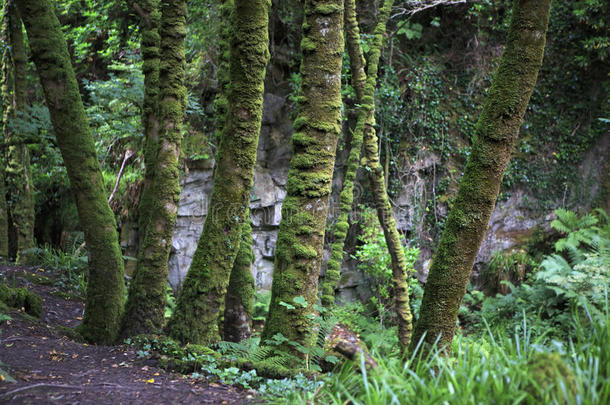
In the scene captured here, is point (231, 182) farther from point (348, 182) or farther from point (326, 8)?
point (348, 182)

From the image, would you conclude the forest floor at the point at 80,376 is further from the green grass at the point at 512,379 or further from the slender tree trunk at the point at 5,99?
the slender tree trunk at the point at 5,99

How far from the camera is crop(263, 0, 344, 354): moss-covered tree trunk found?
3.42 meters

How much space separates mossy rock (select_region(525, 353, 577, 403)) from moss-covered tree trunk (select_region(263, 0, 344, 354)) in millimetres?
1958

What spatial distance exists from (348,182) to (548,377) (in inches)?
174

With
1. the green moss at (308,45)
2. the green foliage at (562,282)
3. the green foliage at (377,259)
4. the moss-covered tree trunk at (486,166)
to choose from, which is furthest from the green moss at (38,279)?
the green foliage at (562,282)

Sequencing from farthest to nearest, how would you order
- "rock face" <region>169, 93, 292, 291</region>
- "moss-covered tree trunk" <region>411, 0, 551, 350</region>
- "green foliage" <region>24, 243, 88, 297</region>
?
"rock face" <region>169, 93, 292, 291</region>
"green foliage" <region>24, 243, 88, 297</region>
"moss-covered tree trunk" <region>411, 0, 551, 350</region>

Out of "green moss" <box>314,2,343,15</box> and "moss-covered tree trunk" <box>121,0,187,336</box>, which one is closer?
A: "green moss" <box>314,2,343,15</box>

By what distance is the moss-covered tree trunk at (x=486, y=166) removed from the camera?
243 centimetres

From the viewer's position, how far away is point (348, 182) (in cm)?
591

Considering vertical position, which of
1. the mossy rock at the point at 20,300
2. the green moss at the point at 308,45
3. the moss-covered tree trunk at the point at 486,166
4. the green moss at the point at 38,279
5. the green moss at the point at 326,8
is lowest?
the green moss at the point at 38,279

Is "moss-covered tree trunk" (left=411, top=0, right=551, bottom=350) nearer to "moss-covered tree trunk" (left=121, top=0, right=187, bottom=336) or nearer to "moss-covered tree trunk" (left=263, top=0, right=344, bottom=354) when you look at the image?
"moss-covered tree trunk" (left=263, top=0, right=344, bottom=354)

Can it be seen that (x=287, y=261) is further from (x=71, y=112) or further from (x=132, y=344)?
(x=71, y=112)

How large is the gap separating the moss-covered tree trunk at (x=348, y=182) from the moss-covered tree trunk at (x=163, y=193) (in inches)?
76.3

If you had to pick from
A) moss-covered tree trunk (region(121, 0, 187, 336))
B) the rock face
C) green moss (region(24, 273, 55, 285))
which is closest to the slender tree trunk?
green moss (region(24, 273, 55, 285))
